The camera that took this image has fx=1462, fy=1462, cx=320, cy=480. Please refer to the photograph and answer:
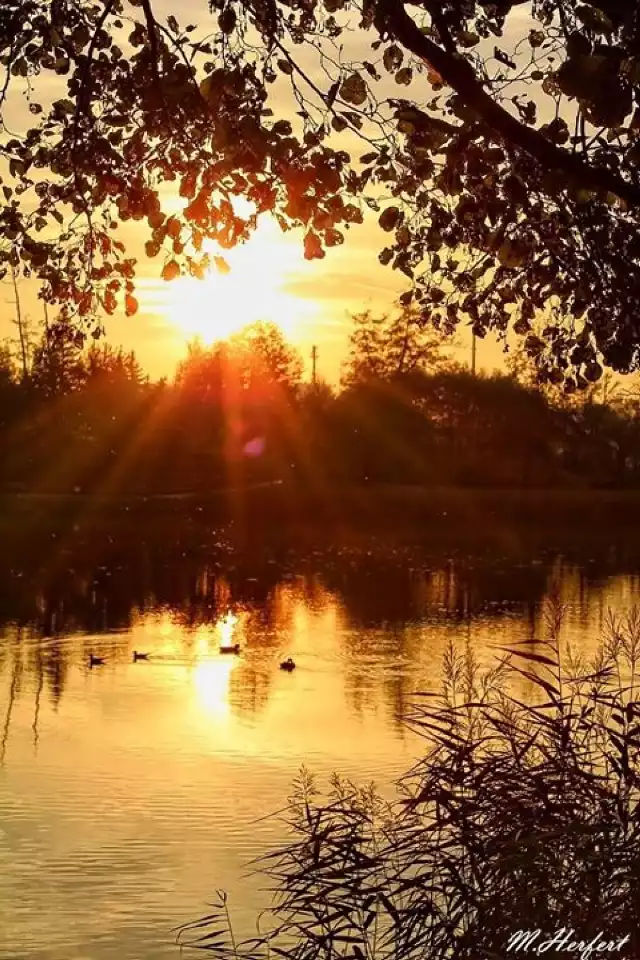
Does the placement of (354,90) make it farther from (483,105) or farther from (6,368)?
(6,368)

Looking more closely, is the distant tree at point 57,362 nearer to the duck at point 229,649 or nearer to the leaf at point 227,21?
the leaf at point 227,21

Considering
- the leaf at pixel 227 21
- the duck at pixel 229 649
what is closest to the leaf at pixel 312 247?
the leaf at pixel 227 21

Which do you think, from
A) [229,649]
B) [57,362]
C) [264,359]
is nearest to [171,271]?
[229,649]

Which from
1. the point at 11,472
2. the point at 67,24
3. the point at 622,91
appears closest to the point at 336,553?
the point at 11,472

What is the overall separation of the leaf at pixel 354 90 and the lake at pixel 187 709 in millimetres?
5733

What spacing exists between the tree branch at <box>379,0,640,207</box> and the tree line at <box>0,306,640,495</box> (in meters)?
53.5

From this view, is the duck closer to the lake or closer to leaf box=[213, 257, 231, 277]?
the lake

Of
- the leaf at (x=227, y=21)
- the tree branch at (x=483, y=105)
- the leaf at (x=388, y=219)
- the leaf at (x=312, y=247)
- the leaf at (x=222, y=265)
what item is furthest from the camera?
the leaf at (x=222, y=265)

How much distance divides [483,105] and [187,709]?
12873mm

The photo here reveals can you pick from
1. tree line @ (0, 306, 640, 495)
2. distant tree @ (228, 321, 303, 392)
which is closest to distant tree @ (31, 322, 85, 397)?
tree line @ (0, 306, 640, 495)

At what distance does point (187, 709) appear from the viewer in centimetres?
1844

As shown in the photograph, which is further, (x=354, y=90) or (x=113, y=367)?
(x=113, y=367)

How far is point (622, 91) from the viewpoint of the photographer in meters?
5.13

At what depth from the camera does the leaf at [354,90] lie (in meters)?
7.49
